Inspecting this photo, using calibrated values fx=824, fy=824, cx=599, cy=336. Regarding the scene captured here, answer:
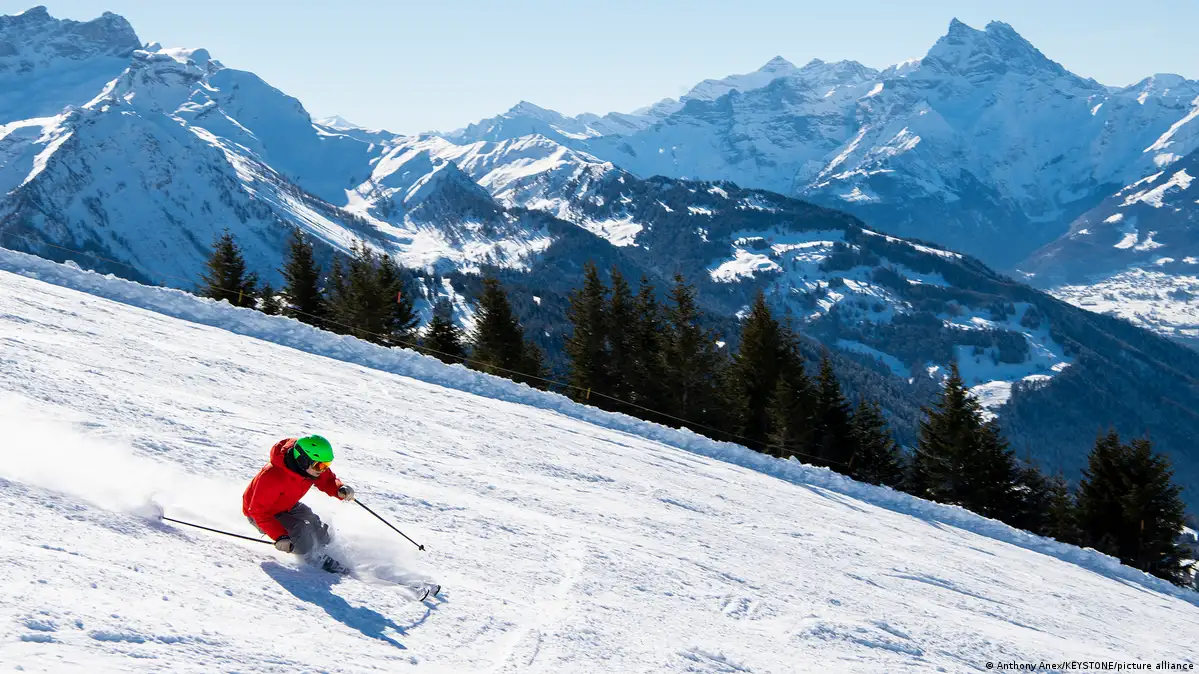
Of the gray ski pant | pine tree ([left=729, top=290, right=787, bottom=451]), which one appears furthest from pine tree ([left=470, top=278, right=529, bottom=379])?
the gray ski pant

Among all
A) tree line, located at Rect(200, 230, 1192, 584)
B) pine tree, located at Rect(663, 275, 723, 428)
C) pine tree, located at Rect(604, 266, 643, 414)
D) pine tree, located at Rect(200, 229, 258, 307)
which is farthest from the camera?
pine tree, located at Rect(200, 229, 258, 307)

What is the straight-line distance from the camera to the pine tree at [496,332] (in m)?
43.8

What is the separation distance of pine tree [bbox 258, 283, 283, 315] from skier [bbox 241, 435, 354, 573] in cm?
2829

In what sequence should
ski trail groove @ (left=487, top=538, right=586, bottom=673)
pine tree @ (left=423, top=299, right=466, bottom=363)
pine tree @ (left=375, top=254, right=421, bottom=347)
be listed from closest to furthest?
ski trail groove @ (left=487, top=538, right=586, bottom=673), pine tree @ (left=423, top=299, right=466, bottom=363), pine tree @ (left=375, top=254, right=421, bottom=347)

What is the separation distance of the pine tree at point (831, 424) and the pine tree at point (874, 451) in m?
0.58

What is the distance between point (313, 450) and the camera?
8.02 meters

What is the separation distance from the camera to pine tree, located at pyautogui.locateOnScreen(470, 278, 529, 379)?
43.8 meters

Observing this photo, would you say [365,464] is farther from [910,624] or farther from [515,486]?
[910,624]

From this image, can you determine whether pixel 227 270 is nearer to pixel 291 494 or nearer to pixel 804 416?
pixel 804 416

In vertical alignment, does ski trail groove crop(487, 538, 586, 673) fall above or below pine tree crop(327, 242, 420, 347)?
below

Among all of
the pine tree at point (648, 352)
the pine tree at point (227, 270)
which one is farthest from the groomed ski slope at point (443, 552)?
the pine tree at point (227, 270)

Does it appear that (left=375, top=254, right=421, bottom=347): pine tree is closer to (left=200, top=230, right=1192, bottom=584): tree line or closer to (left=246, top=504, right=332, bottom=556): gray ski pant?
(left=200, top=230, right=1192, bottom=584): tree line

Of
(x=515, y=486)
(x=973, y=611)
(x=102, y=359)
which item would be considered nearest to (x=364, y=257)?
(x=102, y=359)

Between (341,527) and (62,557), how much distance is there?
9.59ft
